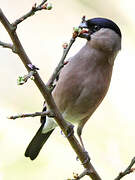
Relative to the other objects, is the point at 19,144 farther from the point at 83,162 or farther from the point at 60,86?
the point at 83,162

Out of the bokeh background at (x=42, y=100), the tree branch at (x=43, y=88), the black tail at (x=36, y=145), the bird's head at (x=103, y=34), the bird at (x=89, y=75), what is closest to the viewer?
the tree branch at (x=43, y=88)

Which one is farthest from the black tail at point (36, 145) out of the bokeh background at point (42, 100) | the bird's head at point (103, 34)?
the bird's head at point (103, 34)

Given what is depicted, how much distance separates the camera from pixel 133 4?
18.1ft

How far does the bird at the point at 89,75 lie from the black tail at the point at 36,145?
450mm

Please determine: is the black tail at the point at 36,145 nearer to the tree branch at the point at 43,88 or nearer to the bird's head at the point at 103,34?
the bird's head at the point at 103,34

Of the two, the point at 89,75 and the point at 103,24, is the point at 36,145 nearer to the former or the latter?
the point at 89,75

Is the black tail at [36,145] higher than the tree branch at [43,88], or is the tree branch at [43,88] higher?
the tree branch at [43,88]

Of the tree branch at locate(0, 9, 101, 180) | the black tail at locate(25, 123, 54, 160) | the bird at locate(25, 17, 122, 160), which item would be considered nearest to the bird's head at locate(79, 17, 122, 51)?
the bird at locate(25, 17, 122, 160)

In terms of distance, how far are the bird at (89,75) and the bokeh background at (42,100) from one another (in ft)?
2.27

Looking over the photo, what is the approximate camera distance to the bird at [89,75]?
386 centimetres

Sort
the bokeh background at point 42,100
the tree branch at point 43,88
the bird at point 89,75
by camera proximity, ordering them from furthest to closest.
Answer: the bokeh background at point 42,100, the bird at point 89,75, the tree branch at point 43,88

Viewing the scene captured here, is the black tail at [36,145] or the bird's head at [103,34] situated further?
the black tail at [36,145]

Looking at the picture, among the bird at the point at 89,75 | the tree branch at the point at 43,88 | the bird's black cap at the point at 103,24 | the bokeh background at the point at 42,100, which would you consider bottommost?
the bokeh background at the point at 42,100

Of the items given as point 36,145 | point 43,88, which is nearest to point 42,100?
point 36,145
